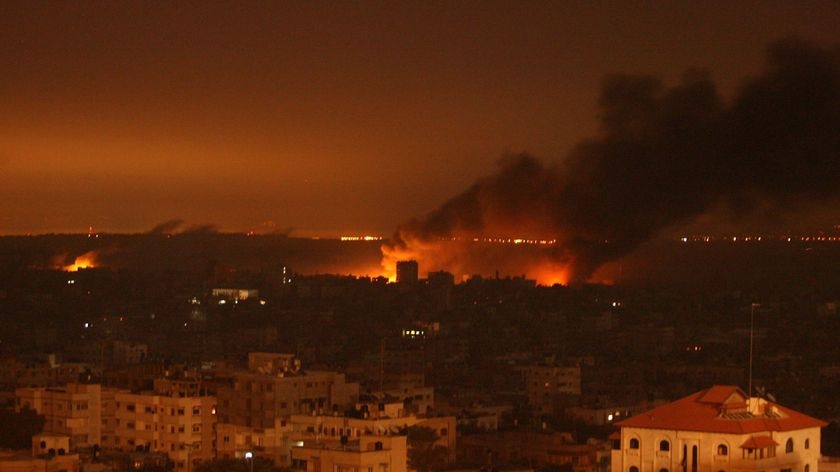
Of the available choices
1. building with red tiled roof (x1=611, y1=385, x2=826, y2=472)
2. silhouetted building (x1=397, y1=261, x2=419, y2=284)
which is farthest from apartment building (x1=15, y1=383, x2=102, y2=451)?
silhouetted building (x1=397, y1=261, x2=419, y2=284)

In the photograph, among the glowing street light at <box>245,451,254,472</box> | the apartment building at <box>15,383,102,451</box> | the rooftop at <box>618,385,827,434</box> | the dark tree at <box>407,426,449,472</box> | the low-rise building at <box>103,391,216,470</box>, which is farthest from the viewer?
the apartment building at <box>15,383,102,451</box>

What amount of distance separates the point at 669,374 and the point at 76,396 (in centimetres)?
3840

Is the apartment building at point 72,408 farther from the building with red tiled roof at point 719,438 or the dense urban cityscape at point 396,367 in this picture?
the building with red tiled roof at point 719,438

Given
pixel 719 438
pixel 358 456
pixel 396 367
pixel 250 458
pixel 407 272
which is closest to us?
pixel 719 438

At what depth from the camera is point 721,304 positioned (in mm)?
122062

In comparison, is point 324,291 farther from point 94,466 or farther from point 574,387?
point 94,466

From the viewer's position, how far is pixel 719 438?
959 inches

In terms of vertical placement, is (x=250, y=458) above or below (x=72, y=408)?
below

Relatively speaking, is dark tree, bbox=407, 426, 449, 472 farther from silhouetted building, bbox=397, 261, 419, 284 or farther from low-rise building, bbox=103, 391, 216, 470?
silhouetted building, bbox=397, 261, 419, 284

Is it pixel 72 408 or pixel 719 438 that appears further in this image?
Answer: pixel 72 408

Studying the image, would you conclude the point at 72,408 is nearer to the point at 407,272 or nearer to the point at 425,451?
the point at 425,451

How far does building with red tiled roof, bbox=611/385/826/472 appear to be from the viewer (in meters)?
24.2

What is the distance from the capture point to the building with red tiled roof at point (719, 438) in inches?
952

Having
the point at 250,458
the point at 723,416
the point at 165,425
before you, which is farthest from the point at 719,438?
the point at 165,425
